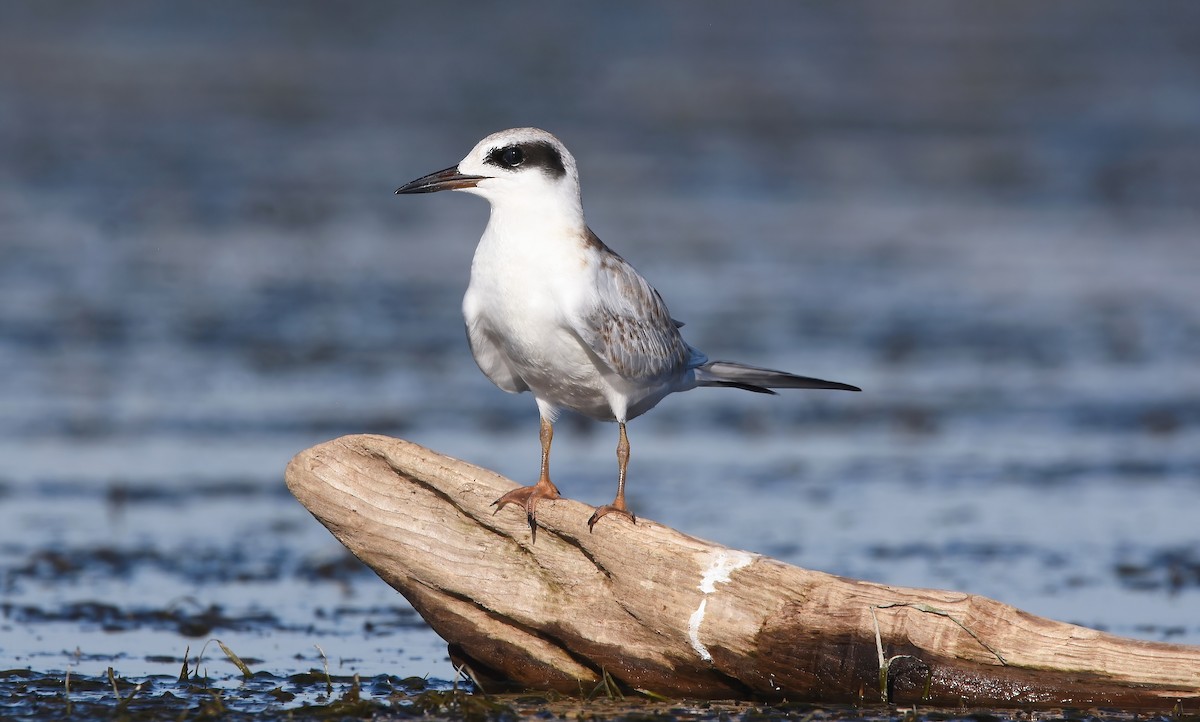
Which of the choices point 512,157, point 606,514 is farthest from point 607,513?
point 512,157

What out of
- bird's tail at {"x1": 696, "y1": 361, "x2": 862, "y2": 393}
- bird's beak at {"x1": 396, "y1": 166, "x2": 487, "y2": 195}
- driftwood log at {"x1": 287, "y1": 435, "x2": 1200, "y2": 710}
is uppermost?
bird's beak at {"x1": 396, "y1": 166, "x2": 487, "y2": 195}

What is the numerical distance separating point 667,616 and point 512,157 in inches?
63.3

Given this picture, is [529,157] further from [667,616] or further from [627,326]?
[667,616]

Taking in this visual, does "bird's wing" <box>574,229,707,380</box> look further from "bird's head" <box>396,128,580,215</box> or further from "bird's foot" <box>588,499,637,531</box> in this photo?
"bird's foot" <box>588,499,637,531</box>

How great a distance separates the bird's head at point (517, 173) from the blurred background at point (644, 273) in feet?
5.47

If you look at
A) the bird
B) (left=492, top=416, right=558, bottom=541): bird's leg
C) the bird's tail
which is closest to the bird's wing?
the bird

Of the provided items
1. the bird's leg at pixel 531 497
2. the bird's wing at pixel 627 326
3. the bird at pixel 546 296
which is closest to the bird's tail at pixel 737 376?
the bird's wing at pixel 627 326

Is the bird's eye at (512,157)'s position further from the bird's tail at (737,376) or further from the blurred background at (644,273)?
the blurred background at (644,273)

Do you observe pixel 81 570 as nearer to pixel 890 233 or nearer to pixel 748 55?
pixel 890 233

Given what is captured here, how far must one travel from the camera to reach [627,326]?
19.2 ft

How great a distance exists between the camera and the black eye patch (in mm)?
5785

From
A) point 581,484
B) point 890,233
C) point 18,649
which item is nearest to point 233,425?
point 581,484

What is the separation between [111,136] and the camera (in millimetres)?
19109

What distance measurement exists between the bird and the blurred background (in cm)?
110
